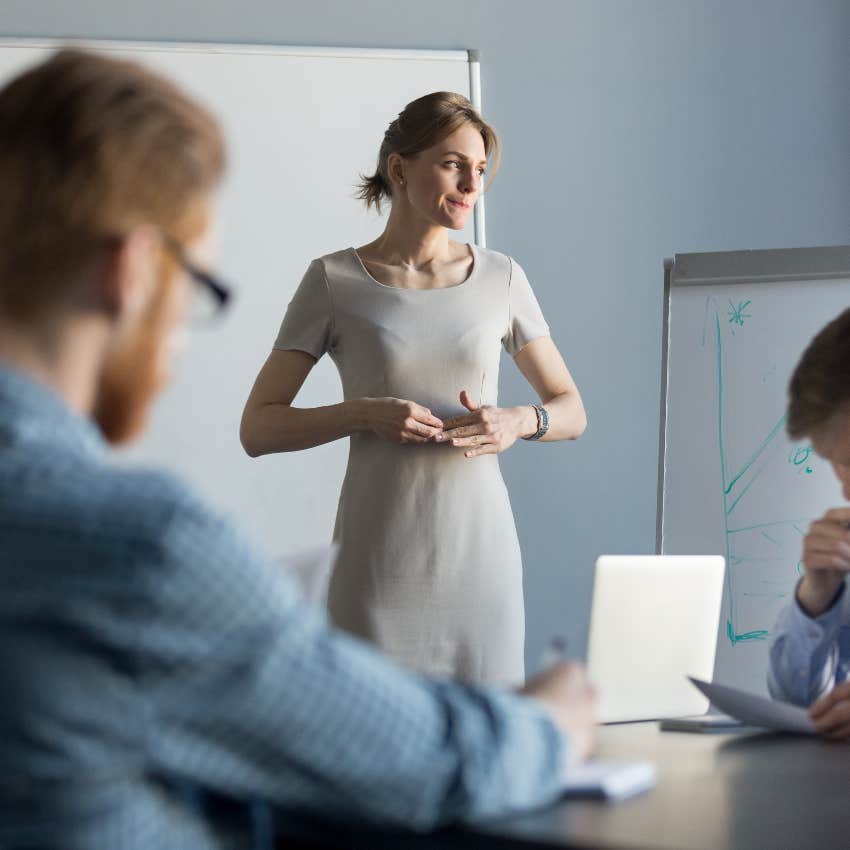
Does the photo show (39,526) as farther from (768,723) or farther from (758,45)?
(758,45)

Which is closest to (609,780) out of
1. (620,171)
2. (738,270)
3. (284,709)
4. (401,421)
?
(284,709)

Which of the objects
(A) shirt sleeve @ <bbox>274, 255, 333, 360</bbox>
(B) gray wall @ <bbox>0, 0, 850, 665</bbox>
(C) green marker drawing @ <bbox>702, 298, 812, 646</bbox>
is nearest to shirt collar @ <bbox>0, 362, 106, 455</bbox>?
(A) shirt sleeve @ <bbox>274, 255, 333, 360</bbox>

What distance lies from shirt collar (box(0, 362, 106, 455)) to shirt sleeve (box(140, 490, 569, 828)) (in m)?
0.10

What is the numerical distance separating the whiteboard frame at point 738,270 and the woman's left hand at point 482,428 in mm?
347

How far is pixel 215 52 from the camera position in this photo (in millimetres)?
3225

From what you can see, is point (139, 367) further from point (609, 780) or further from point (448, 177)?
point (448, 177)

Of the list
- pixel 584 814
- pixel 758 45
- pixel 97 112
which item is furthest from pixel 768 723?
pixel 758 45

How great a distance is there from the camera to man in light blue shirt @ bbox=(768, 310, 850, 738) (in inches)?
57.6

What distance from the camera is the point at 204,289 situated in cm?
77

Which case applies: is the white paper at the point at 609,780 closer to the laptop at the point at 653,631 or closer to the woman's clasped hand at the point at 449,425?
the laptop at the point at 653,631

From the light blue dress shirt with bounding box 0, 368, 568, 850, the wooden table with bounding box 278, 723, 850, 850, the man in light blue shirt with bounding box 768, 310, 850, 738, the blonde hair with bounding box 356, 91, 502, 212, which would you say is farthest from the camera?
the blonde hair with bounding box 356, 91, 502, 212

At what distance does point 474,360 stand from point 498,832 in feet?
4.56

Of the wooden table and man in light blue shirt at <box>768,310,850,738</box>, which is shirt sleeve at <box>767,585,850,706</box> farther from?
the wooden table

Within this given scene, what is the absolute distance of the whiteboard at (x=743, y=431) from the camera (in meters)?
2.19
